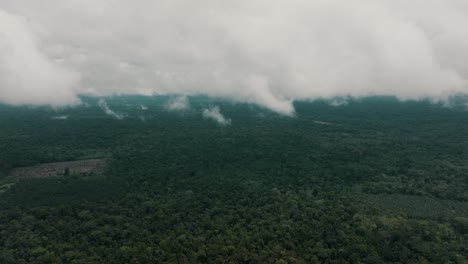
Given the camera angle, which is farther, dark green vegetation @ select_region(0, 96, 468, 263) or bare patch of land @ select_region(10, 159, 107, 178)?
bare patch of land @ select_region(10, 159, 107, 178)

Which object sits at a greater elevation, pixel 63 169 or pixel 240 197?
pixel 63 169

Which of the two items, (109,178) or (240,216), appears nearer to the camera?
(240,216)

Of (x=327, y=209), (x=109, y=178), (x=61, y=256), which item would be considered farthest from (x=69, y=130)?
(x=327, y=209)

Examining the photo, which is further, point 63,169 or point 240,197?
point 63,169

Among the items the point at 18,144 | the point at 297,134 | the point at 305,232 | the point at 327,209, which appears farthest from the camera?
the point at 297,134

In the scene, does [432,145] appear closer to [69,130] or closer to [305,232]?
[305,232]
